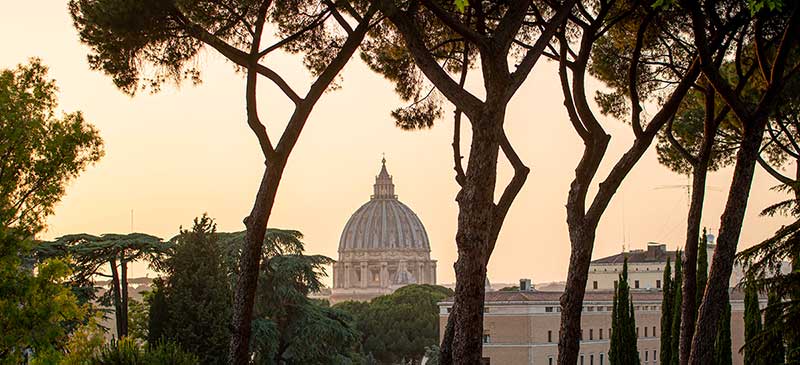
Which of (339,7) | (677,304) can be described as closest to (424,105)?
(339,7)

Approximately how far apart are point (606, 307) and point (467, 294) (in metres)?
45.6

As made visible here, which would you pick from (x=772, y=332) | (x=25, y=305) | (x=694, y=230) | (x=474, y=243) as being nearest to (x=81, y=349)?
(x=25, y=305)

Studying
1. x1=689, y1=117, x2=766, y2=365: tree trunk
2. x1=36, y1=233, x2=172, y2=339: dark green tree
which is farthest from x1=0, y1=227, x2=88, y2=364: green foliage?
x1=36, y1=233, x2=172, y2=339: dark green tree

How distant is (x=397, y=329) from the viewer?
62250mm

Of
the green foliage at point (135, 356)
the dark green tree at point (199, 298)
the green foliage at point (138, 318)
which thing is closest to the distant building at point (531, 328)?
the green foliage at point (138, 318)

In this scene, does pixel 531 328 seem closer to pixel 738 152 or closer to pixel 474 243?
pixel 738 152

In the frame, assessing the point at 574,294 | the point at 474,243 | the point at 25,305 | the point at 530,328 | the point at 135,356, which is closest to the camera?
the point at 474,243

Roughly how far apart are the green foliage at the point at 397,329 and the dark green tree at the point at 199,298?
1339 inches

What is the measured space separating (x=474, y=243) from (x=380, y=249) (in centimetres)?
15140

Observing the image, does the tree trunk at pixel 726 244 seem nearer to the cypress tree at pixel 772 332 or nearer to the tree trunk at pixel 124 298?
the cypress tree at pixel 772 332

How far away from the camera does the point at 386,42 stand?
14320 millimetres

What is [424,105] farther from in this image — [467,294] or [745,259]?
[467,294]

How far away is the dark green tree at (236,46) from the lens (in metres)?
11.4

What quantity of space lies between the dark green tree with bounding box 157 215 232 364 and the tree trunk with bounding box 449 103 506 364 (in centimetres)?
1206
